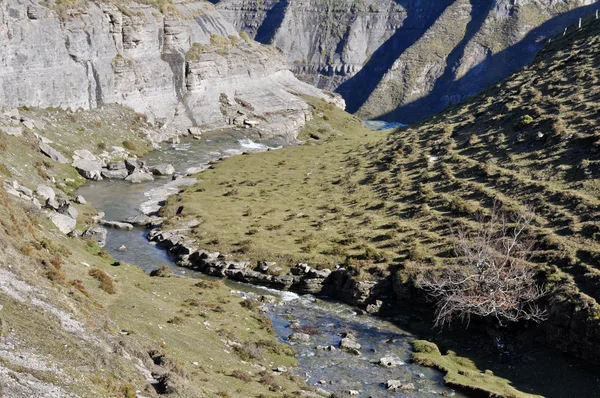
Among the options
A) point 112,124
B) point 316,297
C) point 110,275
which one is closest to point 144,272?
point 110,275

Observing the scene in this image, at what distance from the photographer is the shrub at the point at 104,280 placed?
47.9 meters

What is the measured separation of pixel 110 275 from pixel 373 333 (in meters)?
19.4

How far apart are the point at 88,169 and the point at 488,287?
61.4 meters

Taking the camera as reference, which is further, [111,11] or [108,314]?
[111,11]

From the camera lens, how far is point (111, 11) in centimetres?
12619

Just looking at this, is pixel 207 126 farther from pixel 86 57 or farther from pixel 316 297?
pixel 316 297

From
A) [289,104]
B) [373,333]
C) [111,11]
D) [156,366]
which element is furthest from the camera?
[289,104]

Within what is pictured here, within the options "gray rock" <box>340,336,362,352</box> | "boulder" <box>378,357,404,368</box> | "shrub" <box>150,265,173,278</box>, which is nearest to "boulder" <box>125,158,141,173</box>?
"shrub" <box>150,265,173,278</box>

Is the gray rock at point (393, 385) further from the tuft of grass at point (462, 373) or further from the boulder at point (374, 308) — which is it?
the boulder at point (374, 308)

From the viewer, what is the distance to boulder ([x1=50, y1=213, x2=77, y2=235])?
62.3 metres

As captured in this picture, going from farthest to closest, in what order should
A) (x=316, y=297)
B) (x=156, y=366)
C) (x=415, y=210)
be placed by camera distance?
(x=415, y=210), (x=316, y=297), (x=156, y=366)

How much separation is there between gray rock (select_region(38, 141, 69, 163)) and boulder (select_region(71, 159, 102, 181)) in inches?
78.9

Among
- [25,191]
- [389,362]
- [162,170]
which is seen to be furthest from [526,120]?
[25,191]

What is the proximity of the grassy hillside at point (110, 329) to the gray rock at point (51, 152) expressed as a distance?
21406 mm
